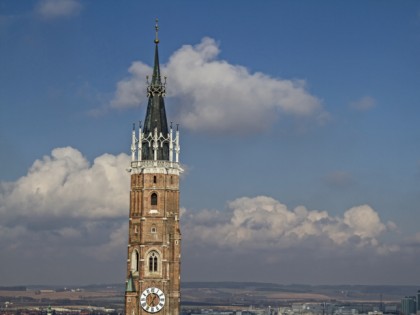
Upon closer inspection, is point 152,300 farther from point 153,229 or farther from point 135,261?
point 153,229

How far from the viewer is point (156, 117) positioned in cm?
11281

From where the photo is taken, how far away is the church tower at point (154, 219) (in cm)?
11000

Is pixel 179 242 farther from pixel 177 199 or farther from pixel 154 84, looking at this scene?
pixel 154 84

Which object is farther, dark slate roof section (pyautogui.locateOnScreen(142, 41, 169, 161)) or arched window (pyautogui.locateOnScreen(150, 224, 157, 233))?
dark slate roof section (pyautogui.locateOnScreen(142, 41, 169, 161))

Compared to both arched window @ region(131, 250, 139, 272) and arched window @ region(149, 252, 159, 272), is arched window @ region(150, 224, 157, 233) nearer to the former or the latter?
arched window @ region(149, 252, 159, 272)

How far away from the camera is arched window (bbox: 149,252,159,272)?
111m

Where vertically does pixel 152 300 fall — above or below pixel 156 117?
below

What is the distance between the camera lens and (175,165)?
4424 inches

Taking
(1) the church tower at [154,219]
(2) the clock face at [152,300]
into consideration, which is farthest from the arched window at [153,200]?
(2) the clock face at [152,300]

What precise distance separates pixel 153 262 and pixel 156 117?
691 inches

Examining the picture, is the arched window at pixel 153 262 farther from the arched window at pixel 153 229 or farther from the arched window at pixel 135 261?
the arched window at pixel 153 229

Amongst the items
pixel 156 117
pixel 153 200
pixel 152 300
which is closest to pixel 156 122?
pixel 156 117

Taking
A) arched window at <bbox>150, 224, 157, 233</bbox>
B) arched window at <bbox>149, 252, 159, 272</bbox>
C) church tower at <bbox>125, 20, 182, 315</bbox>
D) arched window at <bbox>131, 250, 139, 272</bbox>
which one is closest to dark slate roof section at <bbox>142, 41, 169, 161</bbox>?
church tower at <bbox>125, 20, 182, 315</bbox>

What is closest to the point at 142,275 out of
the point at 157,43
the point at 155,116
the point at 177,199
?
the point at 177,199
